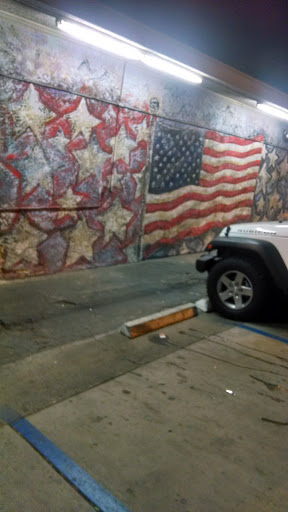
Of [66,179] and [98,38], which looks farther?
[66,179]

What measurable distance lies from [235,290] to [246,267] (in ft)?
1.24

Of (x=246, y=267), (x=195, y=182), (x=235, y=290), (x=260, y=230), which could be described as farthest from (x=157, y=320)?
(x=195, y=182)

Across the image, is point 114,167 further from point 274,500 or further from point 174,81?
point 274,500

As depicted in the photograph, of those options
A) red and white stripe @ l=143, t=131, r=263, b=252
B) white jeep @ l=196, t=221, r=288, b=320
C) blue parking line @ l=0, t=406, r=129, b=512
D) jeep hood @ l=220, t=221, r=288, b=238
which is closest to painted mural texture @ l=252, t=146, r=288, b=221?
red and white stripe @ l=143, t=131, r=263, b=252

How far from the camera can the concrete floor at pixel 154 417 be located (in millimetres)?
2488

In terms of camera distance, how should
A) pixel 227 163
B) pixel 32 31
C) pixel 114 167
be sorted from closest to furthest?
pixel 32 31, pixel 114 167, pixel 227 163

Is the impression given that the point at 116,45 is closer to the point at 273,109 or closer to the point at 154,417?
the point at 154,417

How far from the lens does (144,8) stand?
4664mm

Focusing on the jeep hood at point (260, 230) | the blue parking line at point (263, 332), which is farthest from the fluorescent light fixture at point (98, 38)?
the blue parking line at point (263, 332)

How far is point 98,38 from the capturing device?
222 inches

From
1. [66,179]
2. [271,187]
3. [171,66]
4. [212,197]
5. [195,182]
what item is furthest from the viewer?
[271,187]

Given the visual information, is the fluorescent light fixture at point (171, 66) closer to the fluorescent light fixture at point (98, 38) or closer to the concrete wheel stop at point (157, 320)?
the fluorescent light fixture at point (98, 38)

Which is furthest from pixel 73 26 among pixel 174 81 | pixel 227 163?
pixel 227 163

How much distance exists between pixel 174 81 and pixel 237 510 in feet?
26.0
